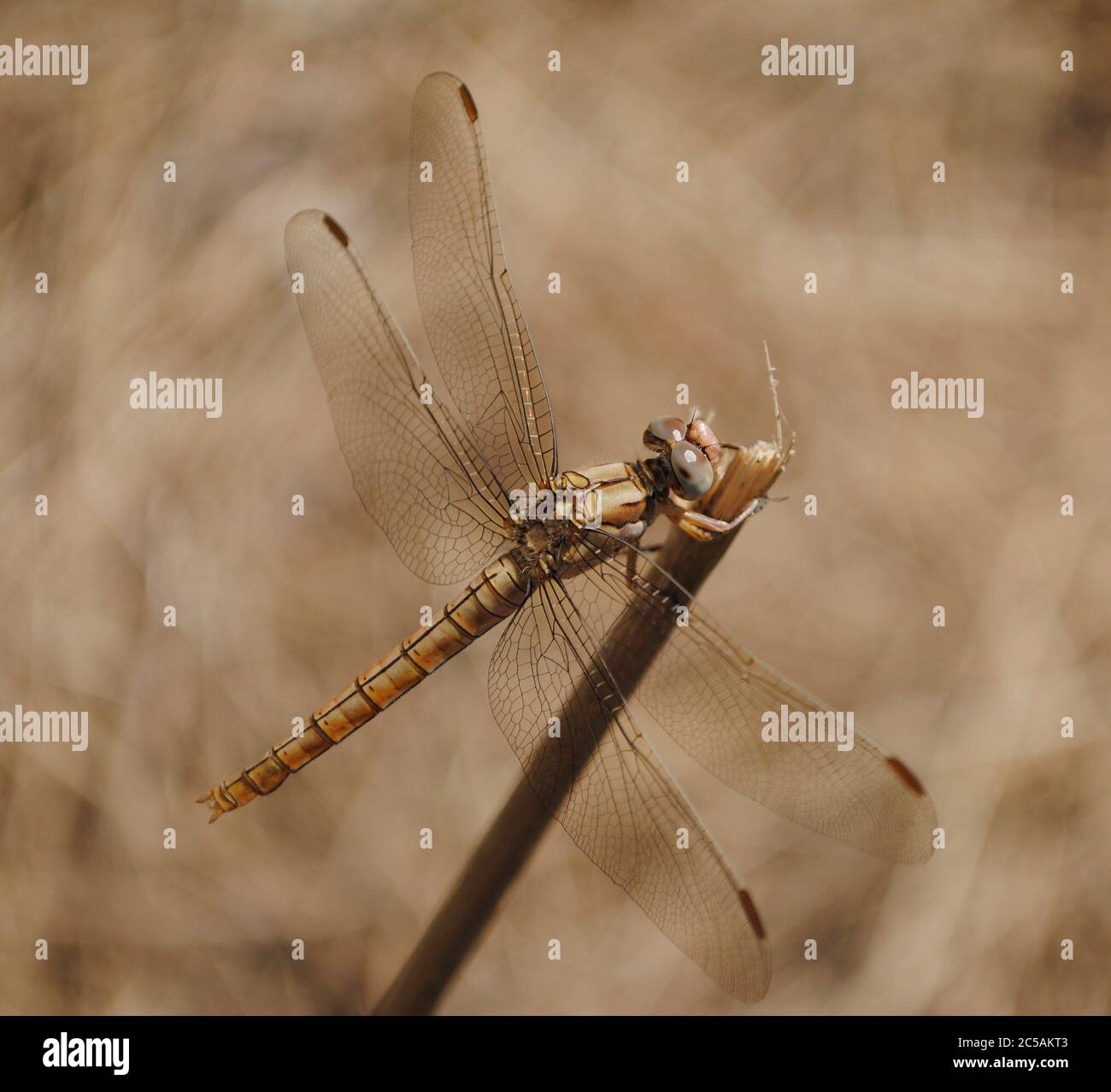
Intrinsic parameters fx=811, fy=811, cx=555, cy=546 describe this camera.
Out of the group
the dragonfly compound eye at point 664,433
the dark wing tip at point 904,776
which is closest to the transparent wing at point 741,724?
the dark wing tip at point 904,776

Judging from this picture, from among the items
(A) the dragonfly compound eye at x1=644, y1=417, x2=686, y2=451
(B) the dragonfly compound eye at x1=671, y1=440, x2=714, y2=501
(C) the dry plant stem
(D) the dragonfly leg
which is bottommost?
(C) the dry plant stem

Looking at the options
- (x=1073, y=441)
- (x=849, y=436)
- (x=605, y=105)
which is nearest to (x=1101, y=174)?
(x=1073, y=441)

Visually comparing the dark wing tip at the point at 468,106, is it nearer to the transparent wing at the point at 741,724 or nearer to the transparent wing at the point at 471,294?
the transparent wing at the point at 471,294

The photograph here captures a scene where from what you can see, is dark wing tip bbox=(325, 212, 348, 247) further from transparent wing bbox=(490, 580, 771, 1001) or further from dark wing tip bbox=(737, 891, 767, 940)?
dark wing tip bbox=(737, 891, 767, 940)

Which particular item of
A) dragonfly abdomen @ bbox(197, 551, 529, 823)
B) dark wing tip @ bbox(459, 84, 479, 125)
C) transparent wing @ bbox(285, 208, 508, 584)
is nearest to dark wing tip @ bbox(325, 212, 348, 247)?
transparent wing @ bbox(285, 208, 508, 584)

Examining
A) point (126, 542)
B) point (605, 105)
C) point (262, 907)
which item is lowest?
point (262, 907)

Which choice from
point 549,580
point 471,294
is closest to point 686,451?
point 549,580
